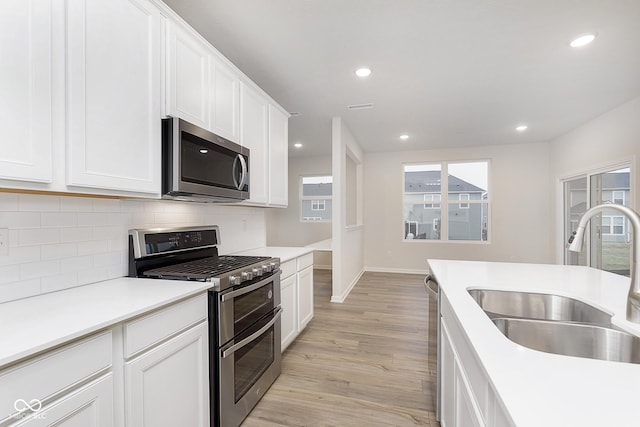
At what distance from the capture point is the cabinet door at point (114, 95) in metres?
1.21

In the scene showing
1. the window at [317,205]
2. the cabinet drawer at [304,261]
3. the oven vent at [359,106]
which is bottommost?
the cabinet drawer at [304,261]

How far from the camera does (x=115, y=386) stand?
1085mm

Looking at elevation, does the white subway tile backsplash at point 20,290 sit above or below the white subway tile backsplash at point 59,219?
below

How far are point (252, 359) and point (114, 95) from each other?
163 centimetres

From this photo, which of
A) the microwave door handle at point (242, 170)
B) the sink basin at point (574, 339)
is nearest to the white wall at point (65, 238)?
the microwave door handle at point (242, 170)

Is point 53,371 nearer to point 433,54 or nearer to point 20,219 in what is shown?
point 20,219

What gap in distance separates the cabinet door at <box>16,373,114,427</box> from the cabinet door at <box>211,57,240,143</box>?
1.55 m

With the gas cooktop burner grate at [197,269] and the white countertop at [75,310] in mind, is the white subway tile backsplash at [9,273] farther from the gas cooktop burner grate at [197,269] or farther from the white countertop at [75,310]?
the gas cooktop burner grate at [197,269]

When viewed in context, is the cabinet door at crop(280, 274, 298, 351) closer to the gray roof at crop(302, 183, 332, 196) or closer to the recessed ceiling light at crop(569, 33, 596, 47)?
the recessed ceiling light at crop(569, 33, 596, 47)

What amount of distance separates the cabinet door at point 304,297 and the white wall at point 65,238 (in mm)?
1395

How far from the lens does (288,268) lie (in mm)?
2639

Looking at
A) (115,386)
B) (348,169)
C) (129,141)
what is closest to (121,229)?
(129,141)

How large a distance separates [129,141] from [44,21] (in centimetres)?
51

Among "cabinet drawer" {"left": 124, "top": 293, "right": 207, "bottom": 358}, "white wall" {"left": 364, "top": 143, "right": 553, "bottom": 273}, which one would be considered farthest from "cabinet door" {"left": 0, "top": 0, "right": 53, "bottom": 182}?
"white wall" {"left": 364, "top": 143, "right": 553, "bottom": 273}
